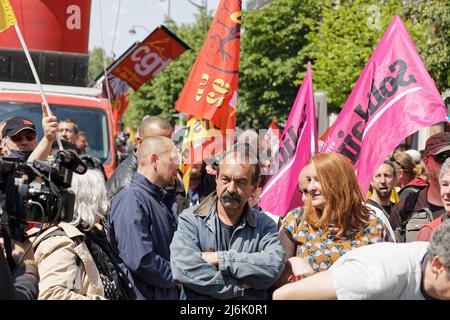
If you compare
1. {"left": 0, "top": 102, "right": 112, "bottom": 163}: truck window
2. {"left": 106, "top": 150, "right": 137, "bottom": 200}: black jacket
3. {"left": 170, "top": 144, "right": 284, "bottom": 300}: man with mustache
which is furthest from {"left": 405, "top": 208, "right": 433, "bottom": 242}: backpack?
{"left": 0, "top": 102, "right": 112, "bottom": 163}: truck window

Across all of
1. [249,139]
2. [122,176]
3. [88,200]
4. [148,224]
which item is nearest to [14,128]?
[122,176]

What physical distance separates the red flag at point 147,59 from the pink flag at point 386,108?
8.40 m

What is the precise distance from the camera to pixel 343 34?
28.9m

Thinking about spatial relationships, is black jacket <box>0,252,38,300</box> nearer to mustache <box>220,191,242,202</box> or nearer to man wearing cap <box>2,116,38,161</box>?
mustache <box>220,191,242,202</box>

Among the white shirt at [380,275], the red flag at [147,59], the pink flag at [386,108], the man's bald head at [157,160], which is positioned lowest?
the white shirt at [380,275]

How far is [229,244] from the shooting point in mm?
4602

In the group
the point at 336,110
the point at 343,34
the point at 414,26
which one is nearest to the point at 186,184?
the point at 414,26

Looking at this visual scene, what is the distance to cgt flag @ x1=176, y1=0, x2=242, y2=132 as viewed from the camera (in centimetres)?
751

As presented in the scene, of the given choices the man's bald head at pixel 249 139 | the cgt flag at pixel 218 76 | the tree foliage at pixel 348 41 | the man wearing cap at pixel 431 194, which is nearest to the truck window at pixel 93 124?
the cgt flag at pixel 218 76

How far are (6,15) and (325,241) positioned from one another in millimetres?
3391

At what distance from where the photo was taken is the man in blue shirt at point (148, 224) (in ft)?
16.9

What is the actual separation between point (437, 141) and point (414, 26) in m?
19.6

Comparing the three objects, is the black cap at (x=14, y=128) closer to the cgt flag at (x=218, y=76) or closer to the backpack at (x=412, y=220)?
the cgt flag at (x=218, y=76)

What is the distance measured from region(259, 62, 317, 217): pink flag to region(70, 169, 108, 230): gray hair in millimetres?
2431
